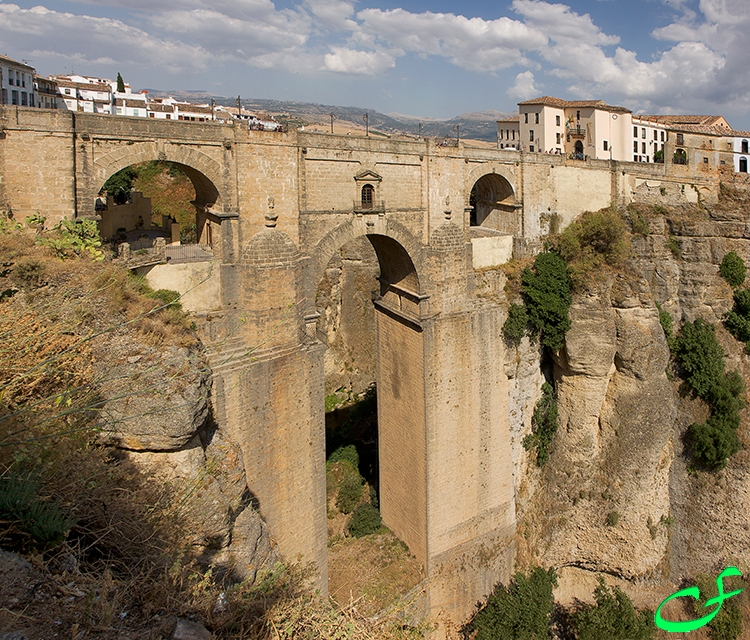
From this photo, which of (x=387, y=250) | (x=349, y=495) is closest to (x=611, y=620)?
(x=349, y=495)

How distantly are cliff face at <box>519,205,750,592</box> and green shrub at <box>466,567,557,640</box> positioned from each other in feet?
4.50

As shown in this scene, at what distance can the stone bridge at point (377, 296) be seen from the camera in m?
11.6

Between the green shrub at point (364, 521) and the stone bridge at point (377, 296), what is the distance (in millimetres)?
704

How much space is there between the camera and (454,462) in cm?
1686

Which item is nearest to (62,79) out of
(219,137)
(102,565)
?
(219,137)

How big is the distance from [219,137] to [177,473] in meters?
6.99

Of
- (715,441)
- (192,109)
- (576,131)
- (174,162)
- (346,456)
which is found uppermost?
(192,109)

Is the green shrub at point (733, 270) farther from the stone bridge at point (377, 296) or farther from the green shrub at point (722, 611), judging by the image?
the green shrub at point (722, 611)

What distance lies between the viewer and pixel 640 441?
63.1ft

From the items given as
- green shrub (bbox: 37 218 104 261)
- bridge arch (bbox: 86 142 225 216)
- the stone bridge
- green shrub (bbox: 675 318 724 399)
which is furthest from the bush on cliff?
green shrub (bbox: 37 218 104 261)

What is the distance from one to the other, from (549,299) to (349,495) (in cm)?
915

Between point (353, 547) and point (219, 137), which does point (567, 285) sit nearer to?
point (353, 547)

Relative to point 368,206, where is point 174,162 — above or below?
above

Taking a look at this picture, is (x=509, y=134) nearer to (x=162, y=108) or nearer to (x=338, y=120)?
(x=338, y=120)
